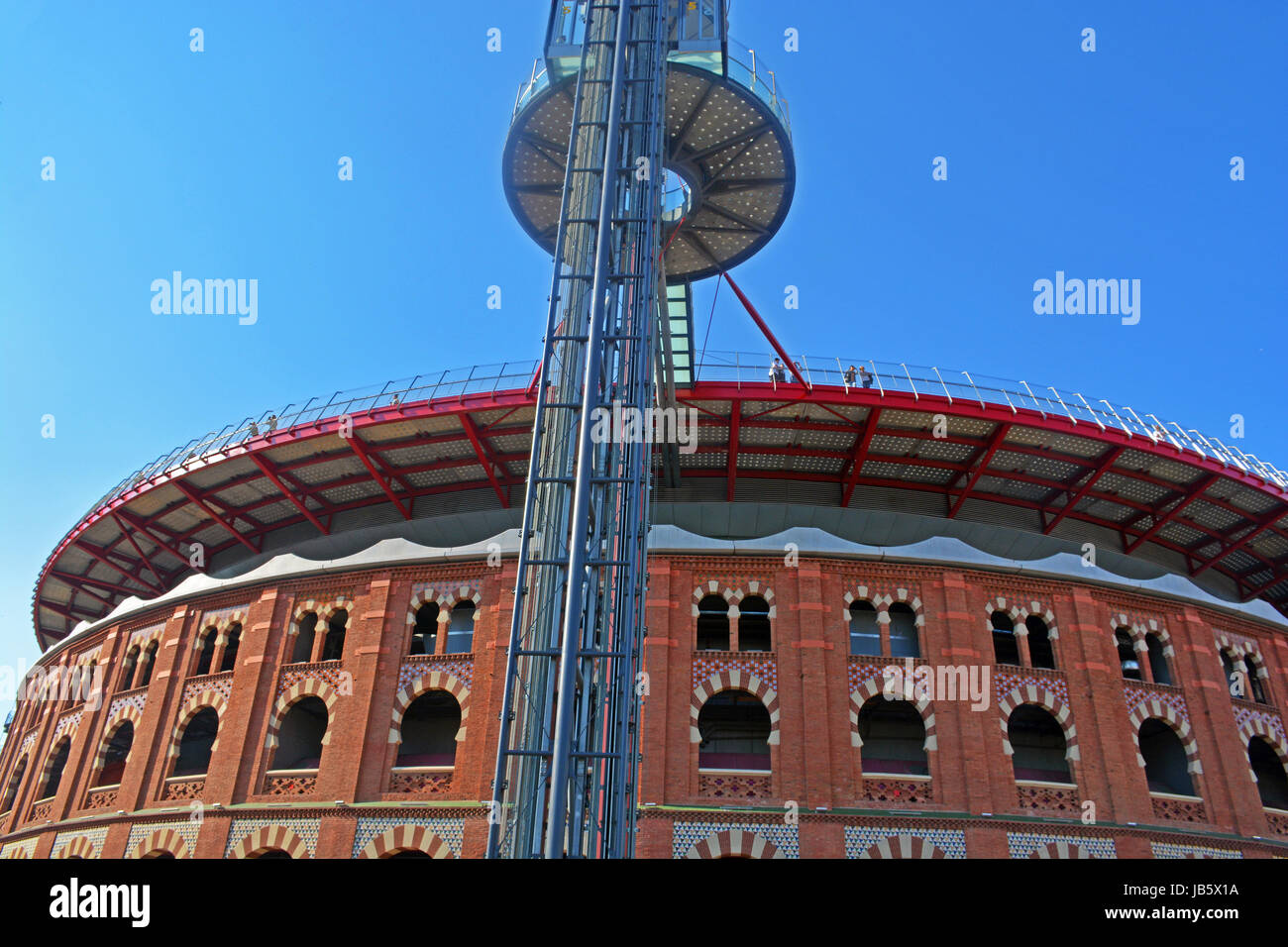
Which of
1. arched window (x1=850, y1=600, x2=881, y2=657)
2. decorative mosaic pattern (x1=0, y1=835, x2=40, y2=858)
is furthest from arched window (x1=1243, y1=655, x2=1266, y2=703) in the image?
decorative mosaic pattern (x1=0, y1=835, x2=40, y2=858)

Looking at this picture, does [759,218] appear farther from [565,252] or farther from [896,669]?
[896,669]

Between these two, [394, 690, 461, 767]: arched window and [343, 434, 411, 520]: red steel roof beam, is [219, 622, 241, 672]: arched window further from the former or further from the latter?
[394, 690, 461, 767]: arched window

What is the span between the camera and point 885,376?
2483 cm

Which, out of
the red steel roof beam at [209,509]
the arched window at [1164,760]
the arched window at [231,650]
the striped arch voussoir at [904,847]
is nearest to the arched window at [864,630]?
the striped arch voussoir at [904,847]

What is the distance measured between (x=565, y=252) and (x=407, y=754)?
1440 centimetres

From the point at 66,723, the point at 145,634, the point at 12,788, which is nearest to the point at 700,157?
the point at 145,634

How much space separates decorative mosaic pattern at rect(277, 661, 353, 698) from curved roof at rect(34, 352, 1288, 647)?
5.90 meters

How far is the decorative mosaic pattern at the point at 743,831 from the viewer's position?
63.8ft

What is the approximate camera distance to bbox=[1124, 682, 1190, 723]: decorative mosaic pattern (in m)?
22.3

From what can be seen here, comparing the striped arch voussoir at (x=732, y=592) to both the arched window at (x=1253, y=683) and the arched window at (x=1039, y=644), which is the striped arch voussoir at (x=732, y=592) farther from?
the arched window at (x=1253, y=683)

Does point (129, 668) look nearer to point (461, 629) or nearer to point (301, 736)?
point (301, 736)

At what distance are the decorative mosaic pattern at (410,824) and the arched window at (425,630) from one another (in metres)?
4.68

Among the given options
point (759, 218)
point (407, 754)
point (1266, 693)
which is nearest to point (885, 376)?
point (759, 218)

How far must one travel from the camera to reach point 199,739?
27.2 metres
